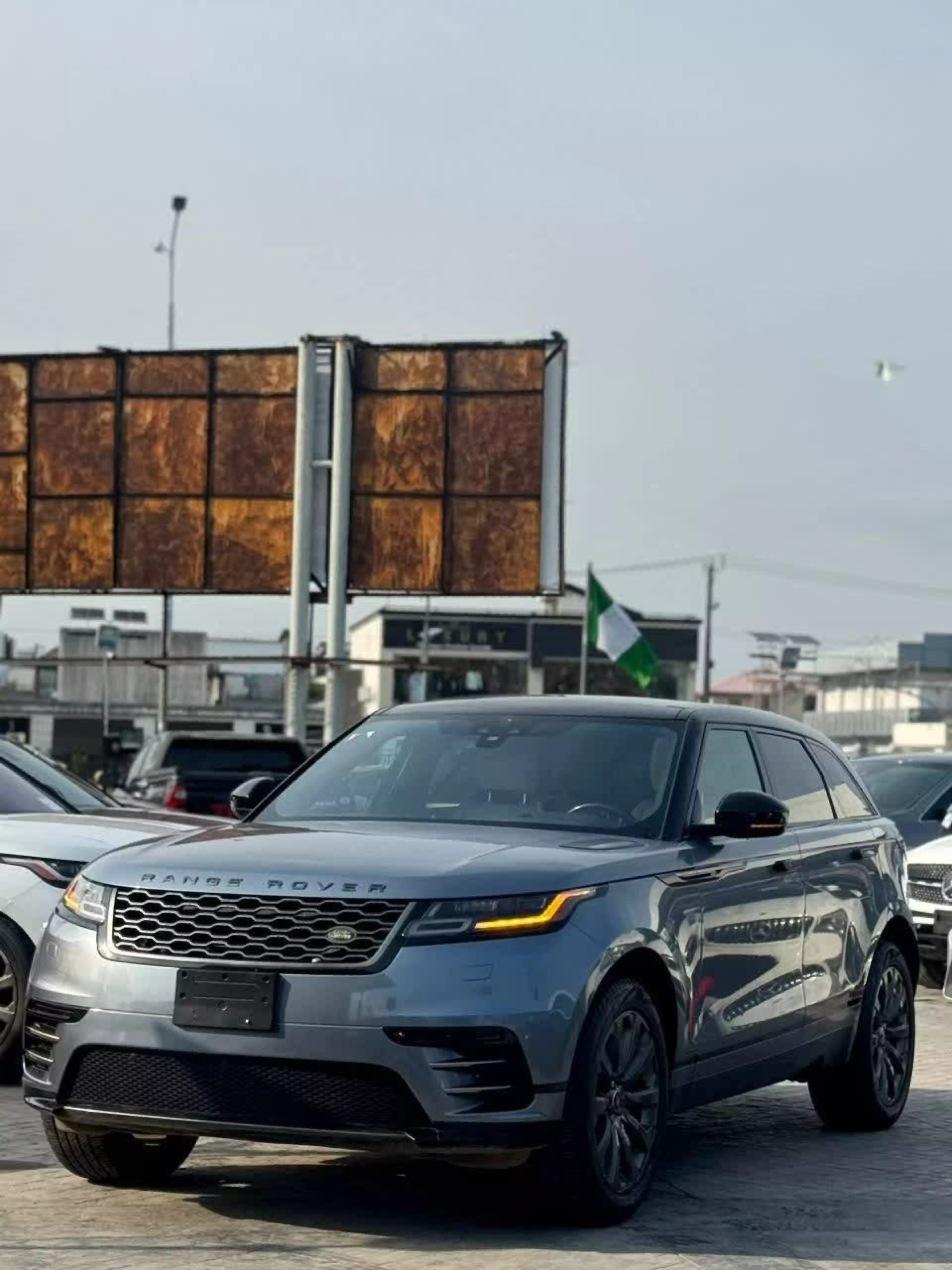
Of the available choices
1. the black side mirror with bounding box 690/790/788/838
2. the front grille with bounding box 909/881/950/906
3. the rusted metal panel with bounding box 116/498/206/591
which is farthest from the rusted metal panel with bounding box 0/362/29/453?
the black side mirror with bounding box 690/790/788/838

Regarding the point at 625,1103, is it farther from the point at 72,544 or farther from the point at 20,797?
the point at 72,544

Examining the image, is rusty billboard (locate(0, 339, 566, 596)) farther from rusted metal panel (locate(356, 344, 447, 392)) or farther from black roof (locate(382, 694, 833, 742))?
black roof (locate(382, 694, 833, 742))

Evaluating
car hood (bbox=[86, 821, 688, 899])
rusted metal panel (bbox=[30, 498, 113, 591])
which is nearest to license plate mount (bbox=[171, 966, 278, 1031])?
car hood (bbox=[86, 821, 688, 899])

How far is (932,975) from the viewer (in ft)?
51.6

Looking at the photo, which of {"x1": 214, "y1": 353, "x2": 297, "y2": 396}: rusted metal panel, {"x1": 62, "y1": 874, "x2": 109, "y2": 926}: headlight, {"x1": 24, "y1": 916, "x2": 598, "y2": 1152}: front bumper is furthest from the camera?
{"x1": 214, "y1": 353, "x2": 297, "y2": 396}: rusted metal panel

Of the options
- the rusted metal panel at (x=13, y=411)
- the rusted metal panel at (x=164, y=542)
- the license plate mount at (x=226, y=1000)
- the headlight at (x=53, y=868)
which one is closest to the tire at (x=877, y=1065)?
the license plate mount at (x=226, y=1000)

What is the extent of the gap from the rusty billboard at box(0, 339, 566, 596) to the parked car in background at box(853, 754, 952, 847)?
→ 66.3 feet

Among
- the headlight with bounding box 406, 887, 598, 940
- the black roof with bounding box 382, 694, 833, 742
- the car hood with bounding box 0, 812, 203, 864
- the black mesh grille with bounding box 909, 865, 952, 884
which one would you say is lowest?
the black mesh grille with bounding box 909, 865, 952, 884

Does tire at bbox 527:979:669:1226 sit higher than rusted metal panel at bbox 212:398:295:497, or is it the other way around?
rusted metal panel at bbox 212:398:295:497

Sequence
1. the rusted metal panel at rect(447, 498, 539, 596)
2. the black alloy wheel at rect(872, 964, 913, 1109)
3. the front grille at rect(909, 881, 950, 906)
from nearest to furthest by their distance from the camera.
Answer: the black alloy wheel at rect(872, 964, 913, 1109)
the front grille at rect(909, 881, 950, 906)
the rusted metal panel at rect(447, 498, 539, 596)

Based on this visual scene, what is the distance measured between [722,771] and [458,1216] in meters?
2.00

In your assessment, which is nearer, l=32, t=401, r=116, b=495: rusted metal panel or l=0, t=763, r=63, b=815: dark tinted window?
l=0, t=763, r=63, b=815: dark tinted window

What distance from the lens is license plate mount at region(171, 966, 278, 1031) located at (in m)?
6.27

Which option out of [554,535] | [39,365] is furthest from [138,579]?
[554,535]
